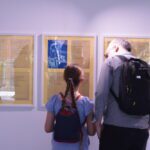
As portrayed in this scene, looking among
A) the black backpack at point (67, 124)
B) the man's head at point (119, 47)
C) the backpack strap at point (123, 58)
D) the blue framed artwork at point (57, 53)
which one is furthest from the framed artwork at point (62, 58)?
the black backpack at point (67, 124)

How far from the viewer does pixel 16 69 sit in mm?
3035

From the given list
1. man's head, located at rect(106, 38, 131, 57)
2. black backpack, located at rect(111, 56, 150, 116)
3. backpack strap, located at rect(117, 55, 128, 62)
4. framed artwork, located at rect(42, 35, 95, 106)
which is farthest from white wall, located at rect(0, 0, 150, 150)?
black backpack, located at rect(111, 56, 150, 116)

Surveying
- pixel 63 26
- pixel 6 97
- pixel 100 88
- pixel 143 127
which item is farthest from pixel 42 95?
pixel 143 127

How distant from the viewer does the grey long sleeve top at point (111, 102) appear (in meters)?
2.30

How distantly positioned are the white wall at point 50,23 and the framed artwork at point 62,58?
7cm

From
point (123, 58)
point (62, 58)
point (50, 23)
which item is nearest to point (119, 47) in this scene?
point (123, 58)

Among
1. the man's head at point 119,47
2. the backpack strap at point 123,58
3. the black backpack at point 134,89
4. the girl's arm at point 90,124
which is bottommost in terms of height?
the girl's arm at point 90,124

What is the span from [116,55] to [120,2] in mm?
870

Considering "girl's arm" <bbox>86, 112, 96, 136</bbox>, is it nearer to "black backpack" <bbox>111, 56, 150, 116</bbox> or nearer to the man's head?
"black backpack" <bbox>111, 56, 150, 116</bbox>

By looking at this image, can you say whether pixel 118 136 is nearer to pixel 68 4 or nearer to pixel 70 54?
pixel 70 54

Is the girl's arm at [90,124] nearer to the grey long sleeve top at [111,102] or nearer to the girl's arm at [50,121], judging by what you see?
the grey long sleeve top at [111,102]

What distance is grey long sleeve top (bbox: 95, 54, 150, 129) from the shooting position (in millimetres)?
2301

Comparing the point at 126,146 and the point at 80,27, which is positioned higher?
the point at 80,27

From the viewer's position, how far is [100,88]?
2309 mm
